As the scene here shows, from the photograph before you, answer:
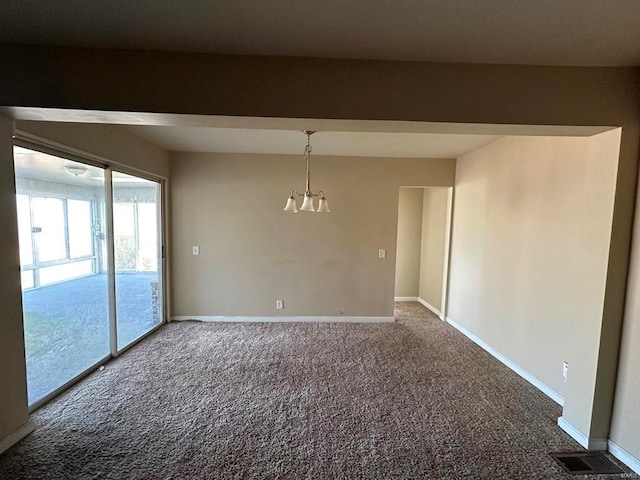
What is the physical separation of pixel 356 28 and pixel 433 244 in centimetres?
426

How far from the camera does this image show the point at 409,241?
5609 mm

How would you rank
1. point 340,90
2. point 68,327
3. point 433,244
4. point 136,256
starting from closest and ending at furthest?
point 340,90, point 68,327, point 136,256, point 433,244

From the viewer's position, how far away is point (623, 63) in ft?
5.76

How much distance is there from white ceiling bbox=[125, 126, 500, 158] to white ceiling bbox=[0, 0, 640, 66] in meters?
1.25

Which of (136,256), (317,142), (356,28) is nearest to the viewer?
(356,28)

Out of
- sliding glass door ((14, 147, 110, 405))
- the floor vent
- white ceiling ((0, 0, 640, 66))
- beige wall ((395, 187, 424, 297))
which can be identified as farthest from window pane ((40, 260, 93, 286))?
beige wall ((395, 187, 424, 297))

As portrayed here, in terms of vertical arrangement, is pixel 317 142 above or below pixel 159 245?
above

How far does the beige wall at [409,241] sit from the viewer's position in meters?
5.54

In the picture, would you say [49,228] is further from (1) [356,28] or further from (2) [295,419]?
(1) [356,28]

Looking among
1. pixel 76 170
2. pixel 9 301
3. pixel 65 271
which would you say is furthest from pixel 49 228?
pixel 9 301

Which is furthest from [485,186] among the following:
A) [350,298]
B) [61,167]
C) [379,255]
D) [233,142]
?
[61,167]

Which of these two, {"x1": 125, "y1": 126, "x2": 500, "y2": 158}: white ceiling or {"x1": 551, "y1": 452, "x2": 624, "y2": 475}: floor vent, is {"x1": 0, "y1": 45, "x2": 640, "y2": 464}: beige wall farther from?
{"x1": 125, "y1": 126, "x2": 500, "y2": 158}: white ceiling

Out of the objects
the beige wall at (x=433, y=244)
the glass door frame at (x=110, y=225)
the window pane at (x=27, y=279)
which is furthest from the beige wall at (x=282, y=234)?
the window pane at (x=27, y=279)

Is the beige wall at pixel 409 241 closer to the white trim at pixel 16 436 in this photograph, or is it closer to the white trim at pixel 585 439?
the white trim at pixel 585 439
